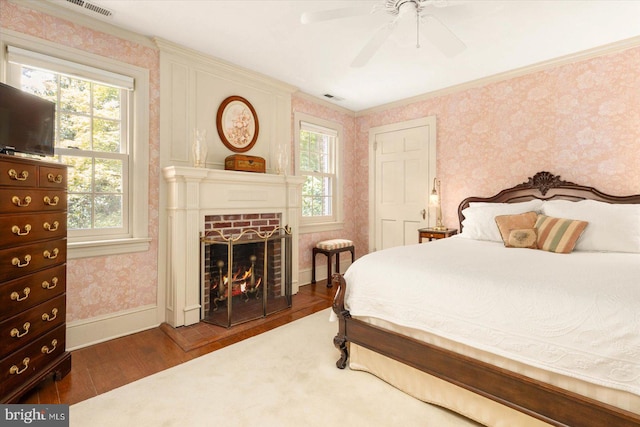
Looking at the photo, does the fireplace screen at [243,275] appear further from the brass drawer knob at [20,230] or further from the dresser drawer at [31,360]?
the brass drawer knob at [20,230]

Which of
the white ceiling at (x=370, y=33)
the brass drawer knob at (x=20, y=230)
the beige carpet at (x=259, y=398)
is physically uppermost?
the white ceiling at (x=370, y=33)

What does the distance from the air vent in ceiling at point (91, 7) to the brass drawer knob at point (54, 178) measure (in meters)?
1.36

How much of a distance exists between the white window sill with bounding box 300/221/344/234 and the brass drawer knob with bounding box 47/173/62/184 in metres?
2.75

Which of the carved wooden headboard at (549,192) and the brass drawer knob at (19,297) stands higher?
the carved wooden headboard at (549,192)

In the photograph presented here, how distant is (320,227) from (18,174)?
3347 mm

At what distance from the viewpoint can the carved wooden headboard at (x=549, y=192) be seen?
3.01 meters

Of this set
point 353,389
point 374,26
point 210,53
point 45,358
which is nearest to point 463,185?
point 374,26

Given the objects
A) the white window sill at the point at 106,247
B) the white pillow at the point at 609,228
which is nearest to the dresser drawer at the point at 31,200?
the white window sill at the point at 106,247

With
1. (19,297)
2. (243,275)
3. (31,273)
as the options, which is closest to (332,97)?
(243,275)

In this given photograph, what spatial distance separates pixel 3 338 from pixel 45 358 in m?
0.39

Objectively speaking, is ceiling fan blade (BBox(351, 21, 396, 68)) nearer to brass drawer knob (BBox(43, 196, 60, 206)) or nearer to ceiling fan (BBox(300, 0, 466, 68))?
ceiling fan (BBox(300, 0, 466, 68))

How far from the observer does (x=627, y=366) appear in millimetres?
1185

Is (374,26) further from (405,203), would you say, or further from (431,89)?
(405,203)

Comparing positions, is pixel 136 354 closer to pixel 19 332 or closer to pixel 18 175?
pixel 19 332
